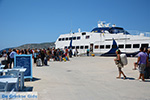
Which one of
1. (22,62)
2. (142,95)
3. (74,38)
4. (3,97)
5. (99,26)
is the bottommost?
(142,95)

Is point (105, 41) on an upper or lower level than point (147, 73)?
upper

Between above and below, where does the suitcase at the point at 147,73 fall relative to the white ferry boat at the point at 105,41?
below

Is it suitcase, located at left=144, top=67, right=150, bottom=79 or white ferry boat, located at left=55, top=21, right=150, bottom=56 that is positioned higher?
white ferry boat, located at left=55, top=21, right=150, bottom=56

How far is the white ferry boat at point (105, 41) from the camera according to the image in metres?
23.6

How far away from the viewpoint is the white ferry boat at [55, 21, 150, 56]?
23.6 m

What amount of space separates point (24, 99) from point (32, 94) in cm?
62

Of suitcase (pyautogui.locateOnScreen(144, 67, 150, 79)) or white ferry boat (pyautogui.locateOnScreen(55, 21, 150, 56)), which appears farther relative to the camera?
white ferry boat (pyautogui.locateOnScreen(55, 21, 150, 56))

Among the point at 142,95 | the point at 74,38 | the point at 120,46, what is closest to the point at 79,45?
the point at 74,38

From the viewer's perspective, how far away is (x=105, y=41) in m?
26.7

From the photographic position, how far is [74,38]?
33.4 metres

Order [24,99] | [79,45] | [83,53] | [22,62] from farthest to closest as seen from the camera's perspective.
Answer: [79,45], [83,53], [22,62], [24,99]

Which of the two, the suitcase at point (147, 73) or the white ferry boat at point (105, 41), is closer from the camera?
the suitcase at point (147, 73)

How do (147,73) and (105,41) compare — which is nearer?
(147,73)

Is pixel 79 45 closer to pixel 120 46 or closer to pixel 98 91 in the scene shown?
pixel 120 46
